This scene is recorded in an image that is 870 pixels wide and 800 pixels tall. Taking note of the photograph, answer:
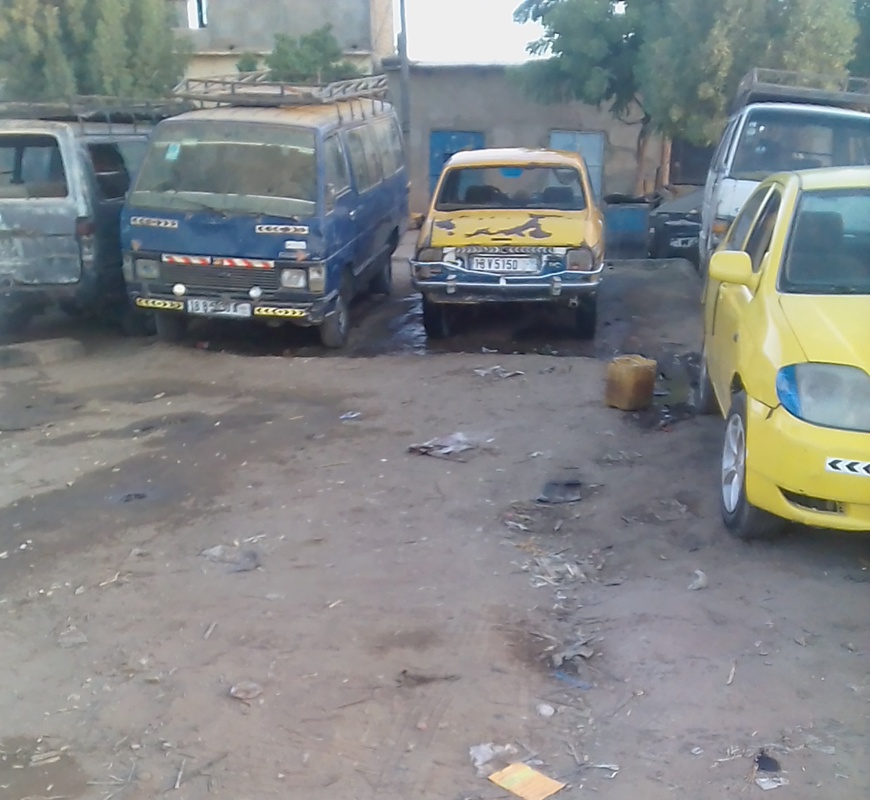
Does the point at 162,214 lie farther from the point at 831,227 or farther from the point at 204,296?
the point at 831,227

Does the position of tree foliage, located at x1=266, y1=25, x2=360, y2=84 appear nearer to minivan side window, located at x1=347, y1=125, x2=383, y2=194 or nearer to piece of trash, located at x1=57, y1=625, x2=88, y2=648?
minivan side window, located at x1=347, y1=125, x2=383, y2=194

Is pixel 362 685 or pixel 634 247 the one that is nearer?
pixel 362 685

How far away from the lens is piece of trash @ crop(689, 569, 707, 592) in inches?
174

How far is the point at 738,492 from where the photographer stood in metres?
4.77

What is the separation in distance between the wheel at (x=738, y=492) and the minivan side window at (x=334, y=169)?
4.87 metres

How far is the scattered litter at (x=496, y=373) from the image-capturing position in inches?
323

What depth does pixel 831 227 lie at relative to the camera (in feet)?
16.5

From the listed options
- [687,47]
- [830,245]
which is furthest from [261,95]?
[687,47]

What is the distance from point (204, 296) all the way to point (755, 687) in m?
6.32

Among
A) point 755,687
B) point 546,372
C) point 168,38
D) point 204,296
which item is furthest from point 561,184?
point 168,38

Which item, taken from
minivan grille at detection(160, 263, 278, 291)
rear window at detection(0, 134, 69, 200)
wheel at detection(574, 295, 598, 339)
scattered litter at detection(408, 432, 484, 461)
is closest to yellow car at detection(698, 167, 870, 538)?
scattered litter at detection(408, 432, 484, 461)

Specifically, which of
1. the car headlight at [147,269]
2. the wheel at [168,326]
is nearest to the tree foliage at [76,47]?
the wheel at [168,326]

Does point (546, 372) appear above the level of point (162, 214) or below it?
below

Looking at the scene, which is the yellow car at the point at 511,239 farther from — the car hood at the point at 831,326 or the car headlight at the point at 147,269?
the car hood at the point at 831,326
